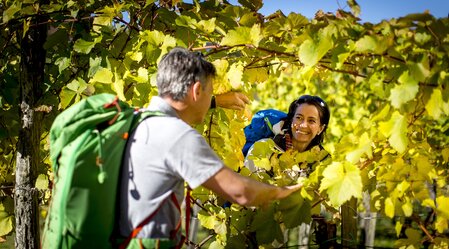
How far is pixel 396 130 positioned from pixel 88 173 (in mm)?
988

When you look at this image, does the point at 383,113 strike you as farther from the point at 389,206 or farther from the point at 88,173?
the point at 88,173

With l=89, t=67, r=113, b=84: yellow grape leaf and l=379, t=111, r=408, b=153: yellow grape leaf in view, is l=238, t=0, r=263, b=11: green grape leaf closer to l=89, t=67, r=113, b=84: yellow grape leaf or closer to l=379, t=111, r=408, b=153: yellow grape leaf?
l=89, t=67, r=113, b=84: yellow grape leaf

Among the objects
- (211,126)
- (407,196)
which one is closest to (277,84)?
(211,126)

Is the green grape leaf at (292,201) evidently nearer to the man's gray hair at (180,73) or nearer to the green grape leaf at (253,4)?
the man's gray hair at (180,73)

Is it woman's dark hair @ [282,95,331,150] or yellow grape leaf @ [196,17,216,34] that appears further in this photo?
woman's dark hair @ [282,95,331,150]

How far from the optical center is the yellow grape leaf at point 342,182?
160cm

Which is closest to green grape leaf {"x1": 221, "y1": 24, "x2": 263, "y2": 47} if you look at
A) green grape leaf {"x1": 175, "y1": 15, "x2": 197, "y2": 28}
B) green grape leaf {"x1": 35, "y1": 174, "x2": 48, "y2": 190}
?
green grape leaf {"x1": 175, "y1": 15, "x2": 197, "y2": 28}

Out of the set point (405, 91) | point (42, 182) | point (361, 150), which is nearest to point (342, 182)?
point (361, 150)

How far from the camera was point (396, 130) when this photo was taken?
1.57 metres

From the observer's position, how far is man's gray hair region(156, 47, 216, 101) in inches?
63.3

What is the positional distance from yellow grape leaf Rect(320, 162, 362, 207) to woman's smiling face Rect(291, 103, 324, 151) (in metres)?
1.20

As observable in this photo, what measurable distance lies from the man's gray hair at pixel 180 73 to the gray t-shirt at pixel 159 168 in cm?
15

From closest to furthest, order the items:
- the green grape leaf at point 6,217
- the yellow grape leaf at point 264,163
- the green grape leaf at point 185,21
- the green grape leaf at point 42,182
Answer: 1. the green grape leaf at point 185,21
2. the yellow grape leaf at point 264,163
3. the green grape leaf at point 42,182
4. the green grape leaf at point 6,217

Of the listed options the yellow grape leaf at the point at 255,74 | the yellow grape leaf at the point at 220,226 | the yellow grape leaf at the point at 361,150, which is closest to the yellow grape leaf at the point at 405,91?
the yellow grape leaf at the point at 361,150
